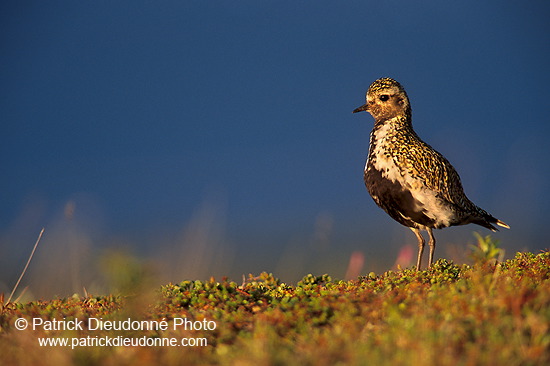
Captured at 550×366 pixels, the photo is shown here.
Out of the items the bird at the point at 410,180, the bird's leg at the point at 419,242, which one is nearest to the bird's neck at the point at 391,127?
the bird at the point at 410,180

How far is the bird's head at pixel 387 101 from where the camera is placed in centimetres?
1071

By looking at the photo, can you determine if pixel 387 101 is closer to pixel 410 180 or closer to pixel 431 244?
pixel 410 180

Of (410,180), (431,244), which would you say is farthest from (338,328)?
(431,244)

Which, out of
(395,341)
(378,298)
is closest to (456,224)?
(378,298)

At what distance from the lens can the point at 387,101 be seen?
1076 centimetres

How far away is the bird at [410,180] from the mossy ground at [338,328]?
2042 mm

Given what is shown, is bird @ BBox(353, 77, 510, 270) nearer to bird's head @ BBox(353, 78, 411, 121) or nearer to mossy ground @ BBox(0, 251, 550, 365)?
bird's head @ BBox(353, 78, 411, 121)

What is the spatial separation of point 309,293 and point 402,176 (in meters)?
2.97

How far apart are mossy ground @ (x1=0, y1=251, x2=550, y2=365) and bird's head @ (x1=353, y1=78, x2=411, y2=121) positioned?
3906mm

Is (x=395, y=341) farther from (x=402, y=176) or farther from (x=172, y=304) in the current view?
(x=402, y=176)

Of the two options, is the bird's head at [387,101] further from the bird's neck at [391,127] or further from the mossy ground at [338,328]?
the mossy ground at [338,328]

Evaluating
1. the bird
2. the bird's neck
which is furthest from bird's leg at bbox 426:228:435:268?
the bird's neck

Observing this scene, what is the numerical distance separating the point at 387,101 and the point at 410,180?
1937 mm

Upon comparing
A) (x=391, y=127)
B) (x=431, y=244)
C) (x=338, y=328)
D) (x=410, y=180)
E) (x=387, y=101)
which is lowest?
(x=338, y=328)
